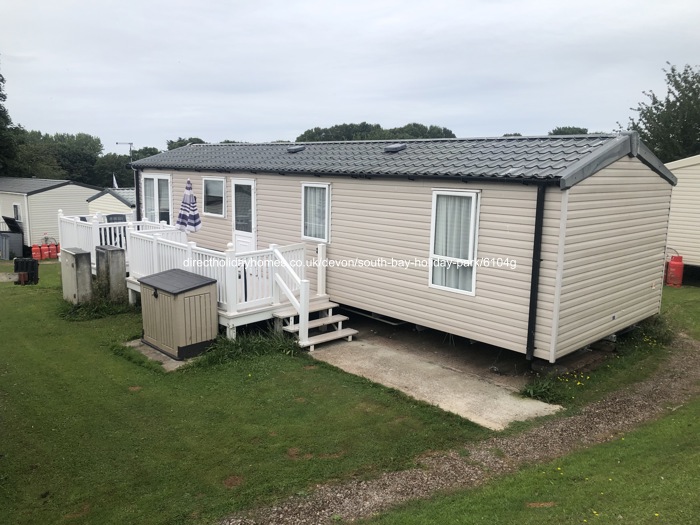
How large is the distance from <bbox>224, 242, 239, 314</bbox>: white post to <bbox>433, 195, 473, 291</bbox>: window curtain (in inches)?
119

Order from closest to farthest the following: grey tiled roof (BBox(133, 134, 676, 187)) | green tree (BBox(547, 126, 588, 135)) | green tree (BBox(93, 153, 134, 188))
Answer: grey tiled roof (BBox(133, 134, 676, 187))
green tree (BBox(547, 126, 588, 135))
green tree (BBox(93, 153, 134, 188))

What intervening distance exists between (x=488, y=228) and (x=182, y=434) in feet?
15.3

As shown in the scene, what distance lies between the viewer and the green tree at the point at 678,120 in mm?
21484

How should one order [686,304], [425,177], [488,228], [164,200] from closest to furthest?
1. [488,228]
2. [425,177]
3. [686,304]
4. [164,200]

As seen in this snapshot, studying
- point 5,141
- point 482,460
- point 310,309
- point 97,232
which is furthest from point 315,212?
point 5,141

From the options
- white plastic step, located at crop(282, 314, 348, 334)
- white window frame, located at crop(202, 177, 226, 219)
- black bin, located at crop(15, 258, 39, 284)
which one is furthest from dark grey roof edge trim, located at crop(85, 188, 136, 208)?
white plastic step, located at crop(282, 314, 348, 334)

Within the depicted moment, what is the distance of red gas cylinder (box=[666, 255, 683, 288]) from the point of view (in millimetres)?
15062

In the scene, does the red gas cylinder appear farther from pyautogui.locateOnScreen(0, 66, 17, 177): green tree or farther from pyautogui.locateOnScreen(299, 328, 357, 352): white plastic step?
pyautogui.locateOnScreen(0, 66, 17, 177): green tree

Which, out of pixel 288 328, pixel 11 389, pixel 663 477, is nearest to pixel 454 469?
pixel 663 477

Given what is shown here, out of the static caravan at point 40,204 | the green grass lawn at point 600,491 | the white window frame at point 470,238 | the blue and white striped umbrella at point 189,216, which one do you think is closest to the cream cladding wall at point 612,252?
the white window frame at point 470,238

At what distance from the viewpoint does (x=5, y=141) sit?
33.4m

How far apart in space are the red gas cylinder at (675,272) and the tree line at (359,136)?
314 inches

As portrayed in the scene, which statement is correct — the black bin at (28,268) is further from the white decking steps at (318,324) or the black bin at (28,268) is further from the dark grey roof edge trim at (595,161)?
the dark grey roof edge trim at (595,161)

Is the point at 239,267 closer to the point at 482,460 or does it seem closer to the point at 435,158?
the point at 435,158
